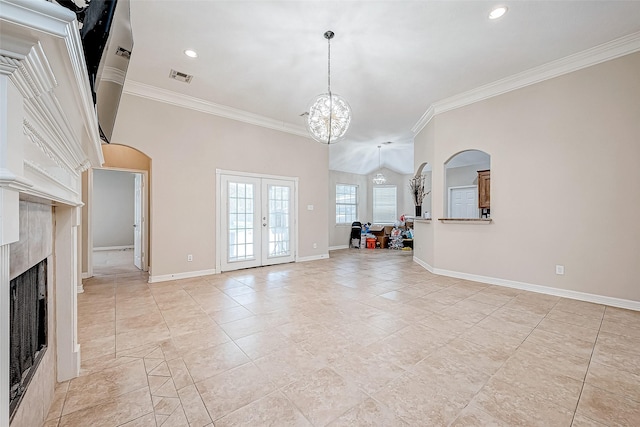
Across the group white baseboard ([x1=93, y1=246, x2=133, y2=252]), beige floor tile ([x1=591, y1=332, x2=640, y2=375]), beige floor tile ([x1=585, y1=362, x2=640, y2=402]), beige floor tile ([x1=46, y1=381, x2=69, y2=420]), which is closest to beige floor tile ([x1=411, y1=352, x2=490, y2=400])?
beige floor tile ([x1=585, y1=362, x2=640, y2=402])

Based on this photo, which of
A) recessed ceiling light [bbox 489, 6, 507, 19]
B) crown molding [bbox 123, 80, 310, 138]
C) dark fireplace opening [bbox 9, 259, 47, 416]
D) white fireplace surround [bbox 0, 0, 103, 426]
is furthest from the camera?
crown molding [bbox 123, 80, 310, 138]

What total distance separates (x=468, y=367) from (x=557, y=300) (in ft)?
8.03

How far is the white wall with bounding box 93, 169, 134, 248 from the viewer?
822 cm

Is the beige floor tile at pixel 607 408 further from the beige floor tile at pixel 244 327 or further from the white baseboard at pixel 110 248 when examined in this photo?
the white baseboard at pixel 110 248

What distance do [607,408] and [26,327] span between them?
9.95 ft

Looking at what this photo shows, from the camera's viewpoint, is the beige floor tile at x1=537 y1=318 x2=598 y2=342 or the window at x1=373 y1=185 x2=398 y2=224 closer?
the beige floor tile at x1=537 y1=318 x2=598 y2=342

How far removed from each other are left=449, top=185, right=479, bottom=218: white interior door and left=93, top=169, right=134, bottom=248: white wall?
400 inches

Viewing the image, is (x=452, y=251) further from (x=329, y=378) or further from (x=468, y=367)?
(x=329, y=378)

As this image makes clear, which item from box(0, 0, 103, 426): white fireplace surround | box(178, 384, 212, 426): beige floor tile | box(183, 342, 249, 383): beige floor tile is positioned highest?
box(0, 0, 103, 426): white fireplace surround

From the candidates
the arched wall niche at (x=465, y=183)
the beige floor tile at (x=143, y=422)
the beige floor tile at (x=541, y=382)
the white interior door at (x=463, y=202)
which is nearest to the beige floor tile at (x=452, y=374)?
the beige floor tile at (x=541, y=382)

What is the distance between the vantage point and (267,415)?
1.47 m

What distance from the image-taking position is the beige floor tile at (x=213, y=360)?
1.87 m

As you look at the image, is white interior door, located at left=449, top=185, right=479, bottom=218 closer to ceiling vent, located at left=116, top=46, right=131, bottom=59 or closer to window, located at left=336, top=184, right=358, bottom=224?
window, located at left=336, top=184, right=358, bottom=224

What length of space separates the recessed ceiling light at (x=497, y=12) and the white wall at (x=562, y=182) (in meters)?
1.65
